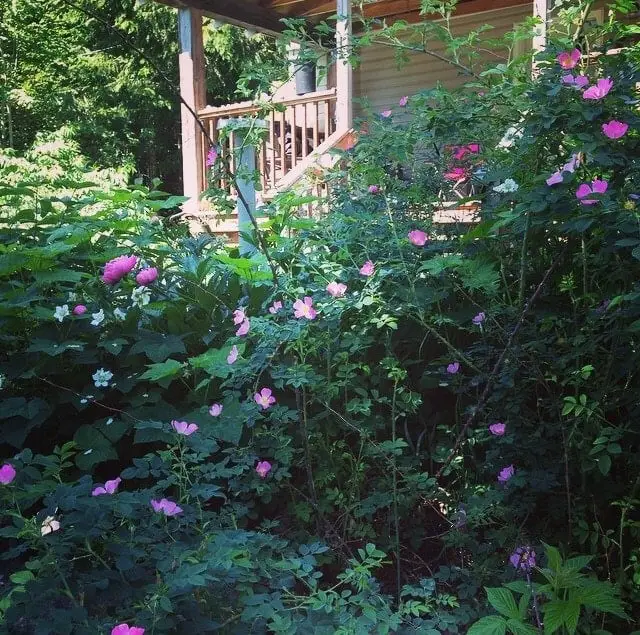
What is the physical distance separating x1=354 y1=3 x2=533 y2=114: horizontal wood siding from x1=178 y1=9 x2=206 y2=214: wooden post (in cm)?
172

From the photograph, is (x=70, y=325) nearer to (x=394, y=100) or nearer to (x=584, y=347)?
(x=584, y=347)

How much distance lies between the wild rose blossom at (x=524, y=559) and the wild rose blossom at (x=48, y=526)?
99cm

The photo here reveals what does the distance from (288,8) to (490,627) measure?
7735 millimetres

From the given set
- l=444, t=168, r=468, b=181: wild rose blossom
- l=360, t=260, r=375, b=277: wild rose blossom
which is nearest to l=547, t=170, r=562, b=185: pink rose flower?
l=360, t=260, r=375, b=277: wild rose blossom

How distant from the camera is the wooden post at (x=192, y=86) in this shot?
23.0ft

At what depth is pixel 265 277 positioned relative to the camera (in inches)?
86.4

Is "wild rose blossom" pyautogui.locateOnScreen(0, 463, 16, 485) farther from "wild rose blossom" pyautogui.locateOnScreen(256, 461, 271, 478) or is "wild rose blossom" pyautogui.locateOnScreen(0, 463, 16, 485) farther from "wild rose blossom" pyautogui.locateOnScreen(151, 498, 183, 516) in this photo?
"wild rose blossom" pyautogui.locateOnScreen(256, 461, 271, 478)

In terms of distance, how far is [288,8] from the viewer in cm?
790

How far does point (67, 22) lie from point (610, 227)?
1600 cm

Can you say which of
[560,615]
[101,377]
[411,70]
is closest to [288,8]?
[411,70]

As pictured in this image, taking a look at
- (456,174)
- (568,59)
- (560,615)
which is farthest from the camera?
(456,174)

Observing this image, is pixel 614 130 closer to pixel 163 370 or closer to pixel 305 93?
pixel 163 370

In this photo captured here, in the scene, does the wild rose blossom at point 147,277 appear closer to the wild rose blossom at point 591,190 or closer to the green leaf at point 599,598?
the wild rose blossom at point 591,190

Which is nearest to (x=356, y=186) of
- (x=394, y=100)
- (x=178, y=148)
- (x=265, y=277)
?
(x=265, y=277)
